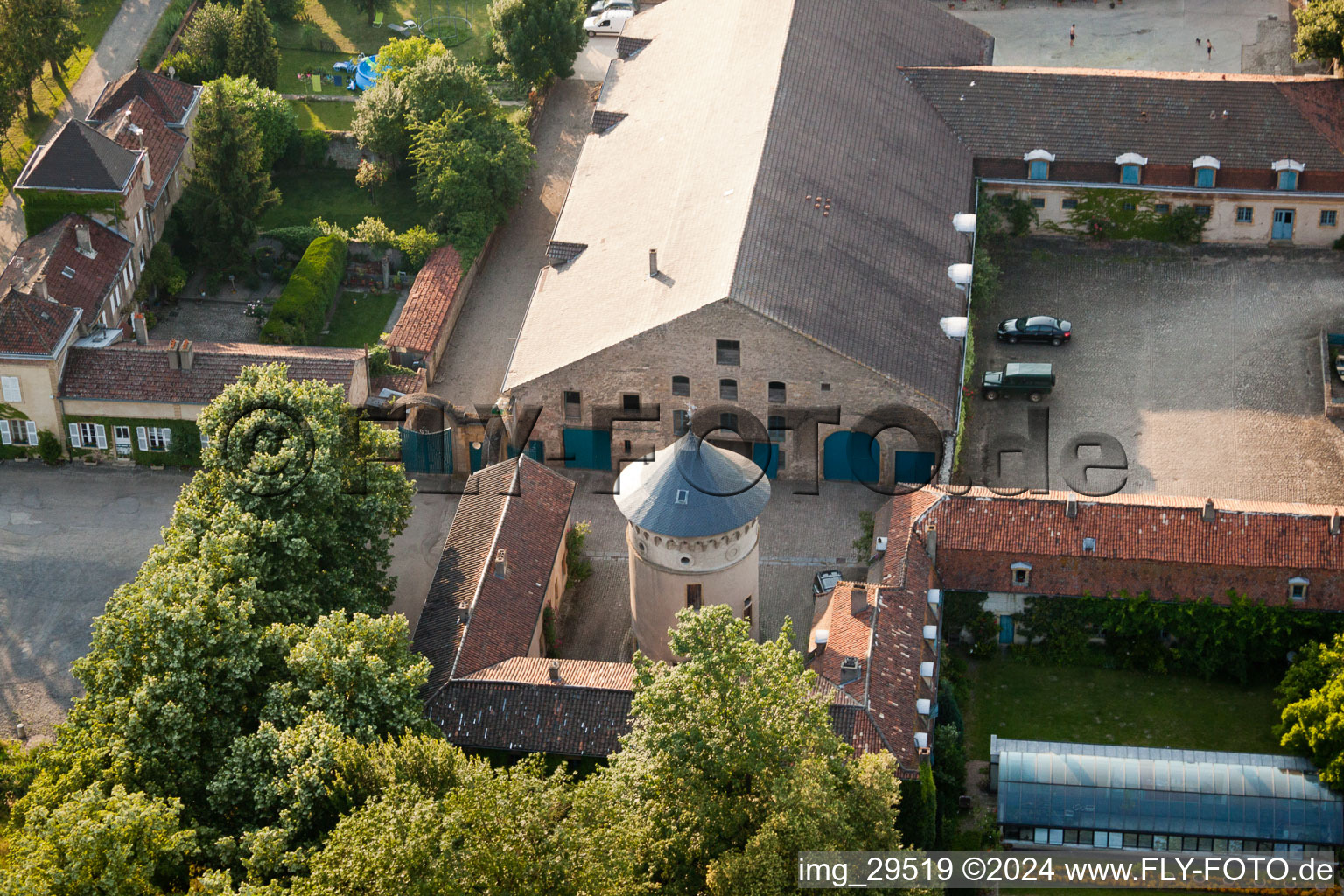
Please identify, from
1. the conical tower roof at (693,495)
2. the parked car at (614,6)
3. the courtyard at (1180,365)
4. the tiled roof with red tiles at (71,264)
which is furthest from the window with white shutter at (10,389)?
the parked car at (614,6)

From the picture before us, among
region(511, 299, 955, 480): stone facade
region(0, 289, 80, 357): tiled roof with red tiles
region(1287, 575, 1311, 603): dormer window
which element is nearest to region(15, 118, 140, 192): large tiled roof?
region(0, 289, 80, 357): tiled roof with red tiles

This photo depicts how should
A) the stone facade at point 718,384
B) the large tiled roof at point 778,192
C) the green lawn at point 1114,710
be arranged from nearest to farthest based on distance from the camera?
the green lawn at point 1114,710 → the stone facade at point 718,384 → the large tiled roof at point 778,192

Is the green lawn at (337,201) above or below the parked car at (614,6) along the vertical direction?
below

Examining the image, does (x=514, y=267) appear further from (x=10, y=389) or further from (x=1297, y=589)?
(x=1297, y=589)

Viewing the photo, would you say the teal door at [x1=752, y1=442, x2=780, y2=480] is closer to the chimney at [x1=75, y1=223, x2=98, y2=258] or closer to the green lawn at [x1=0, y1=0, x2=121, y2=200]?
the chimney at [x1=75, y1=223, x2=98, y2=258]

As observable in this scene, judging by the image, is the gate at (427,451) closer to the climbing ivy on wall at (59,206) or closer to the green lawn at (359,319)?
the green lawn at (359,319)

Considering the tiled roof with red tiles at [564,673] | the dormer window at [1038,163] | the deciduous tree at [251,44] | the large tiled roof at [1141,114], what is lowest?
the tiled roof with red tiles at [564,673]

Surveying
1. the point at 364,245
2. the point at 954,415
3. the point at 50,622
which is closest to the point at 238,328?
the point at 364,245

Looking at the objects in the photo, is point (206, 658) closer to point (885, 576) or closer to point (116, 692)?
point (116, 692)

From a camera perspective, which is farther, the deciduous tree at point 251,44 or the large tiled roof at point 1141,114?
the deciduous tree at point 251,44
